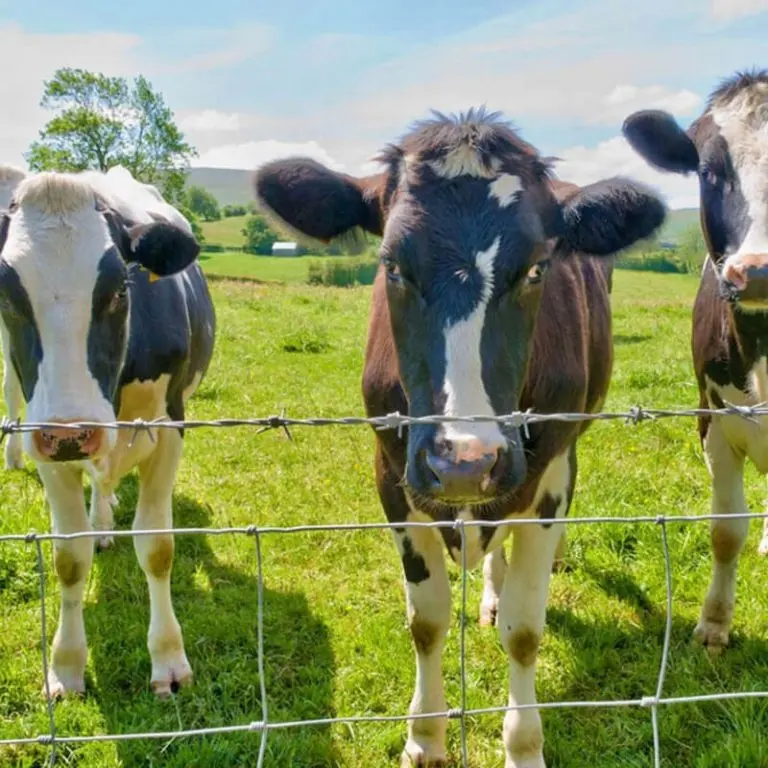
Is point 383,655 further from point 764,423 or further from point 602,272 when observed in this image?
point 602,272

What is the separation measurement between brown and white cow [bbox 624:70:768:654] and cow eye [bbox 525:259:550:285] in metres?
1.05

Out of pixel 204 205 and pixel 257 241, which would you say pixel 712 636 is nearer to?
pixel 257 241

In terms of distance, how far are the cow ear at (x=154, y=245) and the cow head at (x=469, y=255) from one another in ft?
2.34

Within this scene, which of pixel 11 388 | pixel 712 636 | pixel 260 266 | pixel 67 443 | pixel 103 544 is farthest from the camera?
pixel 260 266

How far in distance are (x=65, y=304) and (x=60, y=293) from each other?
5cm

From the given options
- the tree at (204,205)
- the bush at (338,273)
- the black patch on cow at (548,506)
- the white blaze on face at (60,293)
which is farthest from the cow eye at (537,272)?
the tree at (204,205)

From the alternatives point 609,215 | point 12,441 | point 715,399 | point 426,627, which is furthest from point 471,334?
point 12,441

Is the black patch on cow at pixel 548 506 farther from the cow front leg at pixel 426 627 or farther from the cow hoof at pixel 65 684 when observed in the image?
the cow hoof at pixel 65 684

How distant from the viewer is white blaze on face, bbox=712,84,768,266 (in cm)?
329

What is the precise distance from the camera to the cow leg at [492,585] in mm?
4160

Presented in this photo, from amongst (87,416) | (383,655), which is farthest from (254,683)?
(87,416)

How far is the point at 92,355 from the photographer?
10.4ft

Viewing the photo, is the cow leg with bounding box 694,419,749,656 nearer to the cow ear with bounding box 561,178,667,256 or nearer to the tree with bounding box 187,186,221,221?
the cow ear with bounding box 561,178,667,256

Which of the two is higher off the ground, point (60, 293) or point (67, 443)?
point (60, 293)
